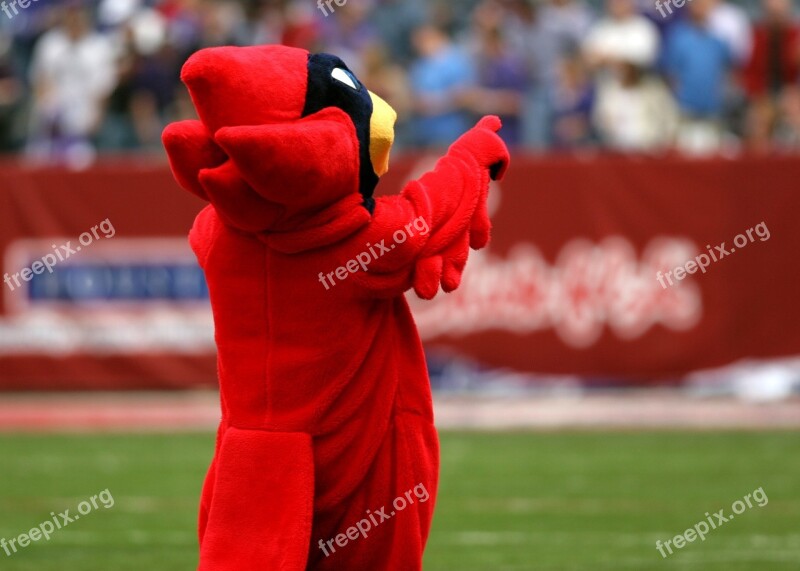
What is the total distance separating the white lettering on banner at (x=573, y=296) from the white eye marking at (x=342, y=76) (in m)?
8.43

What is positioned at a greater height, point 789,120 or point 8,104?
point 789,120

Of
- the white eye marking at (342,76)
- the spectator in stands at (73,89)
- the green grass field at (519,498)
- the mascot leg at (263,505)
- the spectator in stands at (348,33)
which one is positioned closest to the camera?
the mascot leg at (263,505)

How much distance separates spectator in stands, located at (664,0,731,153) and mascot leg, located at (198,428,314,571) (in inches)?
415

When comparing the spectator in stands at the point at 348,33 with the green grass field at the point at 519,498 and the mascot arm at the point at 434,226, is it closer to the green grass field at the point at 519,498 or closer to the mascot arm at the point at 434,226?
the green grass field at the point at 519,498

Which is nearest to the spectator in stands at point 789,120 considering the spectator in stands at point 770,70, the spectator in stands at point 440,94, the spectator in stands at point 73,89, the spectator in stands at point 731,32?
the spectator in stands at point 770,70

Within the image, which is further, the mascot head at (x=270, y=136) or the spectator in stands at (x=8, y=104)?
the spectator in stands at (x=8, y=104)

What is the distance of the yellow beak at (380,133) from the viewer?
4.23 meters

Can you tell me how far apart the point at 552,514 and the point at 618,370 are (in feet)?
15.7

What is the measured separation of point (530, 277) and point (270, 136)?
914 cm

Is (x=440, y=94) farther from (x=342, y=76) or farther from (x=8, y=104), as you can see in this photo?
(x=342, y=76)

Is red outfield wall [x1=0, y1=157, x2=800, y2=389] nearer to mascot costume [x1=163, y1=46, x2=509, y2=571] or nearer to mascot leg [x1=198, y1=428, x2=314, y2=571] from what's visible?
mascot costume [x1=163, y1=46, x2=509, y2=571]

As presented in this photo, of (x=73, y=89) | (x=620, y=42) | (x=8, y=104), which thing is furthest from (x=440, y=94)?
(x=8, y=104)

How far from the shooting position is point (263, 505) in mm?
4070

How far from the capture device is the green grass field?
7070mm
